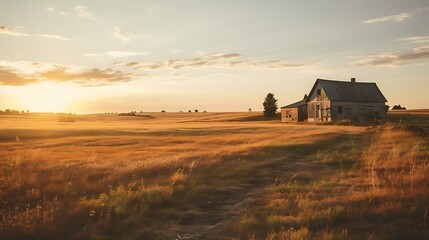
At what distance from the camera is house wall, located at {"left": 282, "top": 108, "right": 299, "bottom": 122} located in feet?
235

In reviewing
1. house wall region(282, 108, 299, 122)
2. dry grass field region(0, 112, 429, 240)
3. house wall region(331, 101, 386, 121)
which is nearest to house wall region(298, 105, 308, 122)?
house wall region(282, 108, 299, 122)

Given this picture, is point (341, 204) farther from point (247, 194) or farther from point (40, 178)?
point (40, 178)

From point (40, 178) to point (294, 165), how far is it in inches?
397

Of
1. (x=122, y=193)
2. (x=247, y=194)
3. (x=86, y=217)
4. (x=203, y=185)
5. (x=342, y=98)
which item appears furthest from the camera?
(x=342, y=98)

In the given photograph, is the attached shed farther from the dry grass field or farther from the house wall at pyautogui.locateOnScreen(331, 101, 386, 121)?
the dry grass field

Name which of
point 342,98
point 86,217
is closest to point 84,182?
point 86,217

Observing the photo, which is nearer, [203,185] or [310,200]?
[310,200]

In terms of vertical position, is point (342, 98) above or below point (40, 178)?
above

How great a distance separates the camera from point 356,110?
61406mm

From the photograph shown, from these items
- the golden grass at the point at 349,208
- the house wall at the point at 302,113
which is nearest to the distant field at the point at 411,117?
the house wall at the point at 302,113

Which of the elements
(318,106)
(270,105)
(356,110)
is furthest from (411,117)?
(270,105)

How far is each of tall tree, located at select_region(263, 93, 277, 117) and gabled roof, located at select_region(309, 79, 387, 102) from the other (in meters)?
→ 19.9

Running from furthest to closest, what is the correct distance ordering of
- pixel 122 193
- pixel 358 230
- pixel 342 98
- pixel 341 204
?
pixel 342 98 < pixel 122 193 < pixel 341 204 < pixel 358 230

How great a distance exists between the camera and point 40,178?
11875 mm
